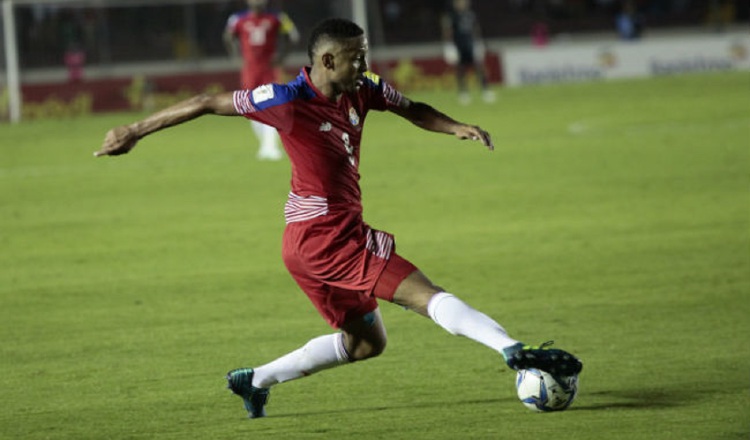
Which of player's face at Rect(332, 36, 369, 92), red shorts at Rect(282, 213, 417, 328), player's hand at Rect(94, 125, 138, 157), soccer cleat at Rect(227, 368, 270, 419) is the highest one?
player's face at Rect(332, 36, 369, 92)

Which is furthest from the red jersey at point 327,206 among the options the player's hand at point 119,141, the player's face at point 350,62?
the player's hand at point 119,141

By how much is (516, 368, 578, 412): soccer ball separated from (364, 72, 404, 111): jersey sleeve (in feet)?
4.59

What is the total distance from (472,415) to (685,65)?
29.3 meters

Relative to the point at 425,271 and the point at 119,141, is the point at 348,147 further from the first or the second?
the point at 425,271

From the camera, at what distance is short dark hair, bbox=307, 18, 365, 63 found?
5.68 m

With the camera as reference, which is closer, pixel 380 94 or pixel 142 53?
pixel 380 94

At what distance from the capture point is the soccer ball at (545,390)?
18.9 feet

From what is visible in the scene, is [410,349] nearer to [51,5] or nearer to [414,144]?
[414,144]

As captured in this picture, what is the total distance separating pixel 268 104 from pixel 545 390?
1759 mm

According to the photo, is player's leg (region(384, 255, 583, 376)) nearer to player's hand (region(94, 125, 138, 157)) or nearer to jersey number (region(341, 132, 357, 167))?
jersey number (region(341, 132, 357, 167))

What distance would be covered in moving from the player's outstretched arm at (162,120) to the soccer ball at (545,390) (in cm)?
175

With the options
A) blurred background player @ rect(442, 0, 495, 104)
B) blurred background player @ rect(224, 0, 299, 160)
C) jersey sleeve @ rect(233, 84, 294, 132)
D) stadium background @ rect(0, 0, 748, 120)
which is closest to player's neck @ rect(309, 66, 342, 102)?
jersey sleeve @ rect(233, 84, 294, 132)

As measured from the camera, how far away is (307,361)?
618 cm

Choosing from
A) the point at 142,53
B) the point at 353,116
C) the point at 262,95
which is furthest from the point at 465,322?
the point at 142,53
